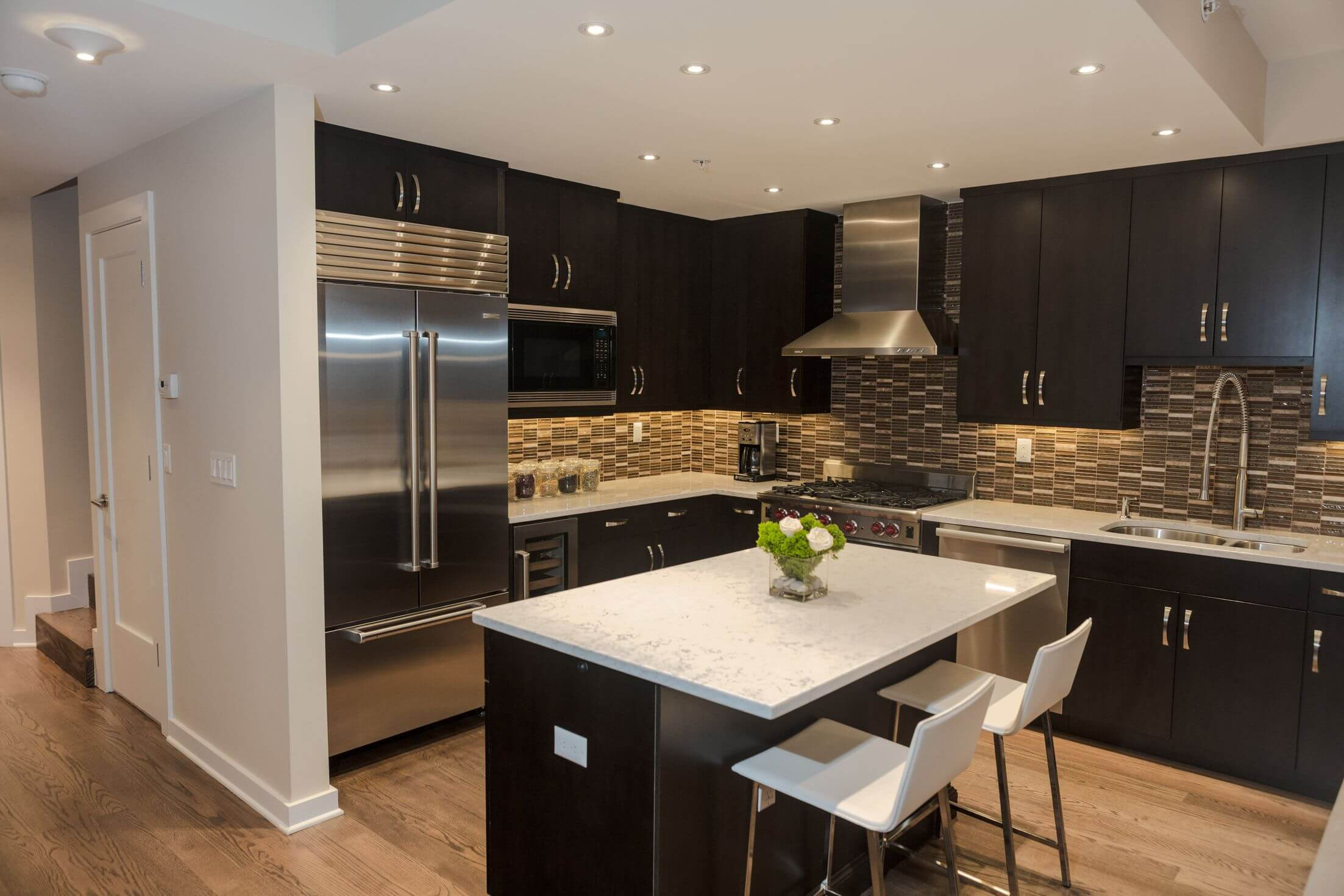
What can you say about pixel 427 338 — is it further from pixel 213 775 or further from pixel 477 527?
pixel 213 775

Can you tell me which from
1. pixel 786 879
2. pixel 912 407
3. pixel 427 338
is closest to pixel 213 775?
pixel 427 338

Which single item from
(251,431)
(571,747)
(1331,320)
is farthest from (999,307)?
(251,431)

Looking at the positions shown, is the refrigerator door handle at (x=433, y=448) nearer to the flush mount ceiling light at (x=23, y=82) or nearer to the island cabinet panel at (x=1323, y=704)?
the flush mount ceiling light at (x=23, y=82)

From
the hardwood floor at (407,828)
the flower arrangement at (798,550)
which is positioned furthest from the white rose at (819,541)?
the hardwood floor at (407,828)

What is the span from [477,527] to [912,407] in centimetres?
251

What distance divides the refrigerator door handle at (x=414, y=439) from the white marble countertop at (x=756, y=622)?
1.09m

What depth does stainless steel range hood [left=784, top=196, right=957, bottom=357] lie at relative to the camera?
446cm

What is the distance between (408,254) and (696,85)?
52.9 inches

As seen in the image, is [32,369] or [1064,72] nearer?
[1064,72]

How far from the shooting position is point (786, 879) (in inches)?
97.7

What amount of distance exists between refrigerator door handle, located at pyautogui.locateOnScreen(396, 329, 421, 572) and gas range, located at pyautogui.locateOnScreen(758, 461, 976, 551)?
1.70 metres

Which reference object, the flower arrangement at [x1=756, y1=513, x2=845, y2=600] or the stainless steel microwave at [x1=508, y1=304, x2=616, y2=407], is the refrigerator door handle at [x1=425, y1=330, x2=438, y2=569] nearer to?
the stainless steel microwave at [x1=508, y1=304, x2=616, y2=407]

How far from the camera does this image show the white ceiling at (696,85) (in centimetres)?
228

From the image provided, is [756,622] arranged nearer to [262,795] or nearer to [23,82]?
[262,795]
